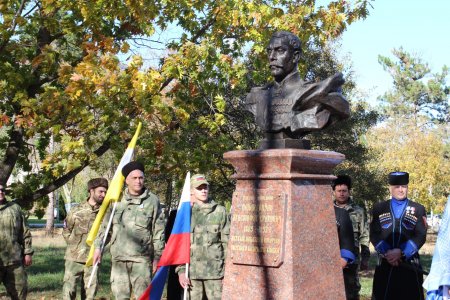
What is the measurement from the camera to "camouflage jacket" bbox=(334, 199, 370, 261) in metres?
9.39

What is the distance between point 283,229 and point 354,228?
3084 millimetres

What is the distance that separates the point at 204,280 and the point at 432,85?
55.3 meters

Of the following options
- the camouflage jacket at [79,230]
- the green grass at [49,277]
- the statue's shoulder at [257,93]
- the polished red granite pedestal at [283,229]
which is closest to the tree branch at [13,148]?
the green grass at [49,277]

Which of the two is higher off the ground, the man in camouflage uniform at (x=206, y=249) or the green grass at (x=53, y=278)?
the man in camouflage uniform at (x=206, y=249)

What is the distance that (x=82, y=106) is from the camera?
36.6 feet

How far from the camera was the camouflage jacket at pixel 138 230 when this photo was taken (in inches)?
337

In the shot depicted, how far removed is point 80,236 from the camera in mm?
10531

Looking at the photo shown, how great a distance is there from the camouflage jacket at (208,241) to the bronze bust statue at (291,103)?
1.94 m

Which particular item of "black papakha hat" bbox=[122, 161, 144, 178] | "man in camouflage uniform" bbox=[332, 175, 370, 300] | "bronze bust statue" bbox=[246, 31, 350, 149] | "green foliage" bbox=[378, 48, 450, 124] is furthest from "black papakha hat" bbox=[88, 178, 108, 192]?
"green foliage" bbox=[378, 48, 450, 124]

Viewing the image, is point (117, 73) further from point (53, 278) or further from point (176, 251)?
point (53, 278)

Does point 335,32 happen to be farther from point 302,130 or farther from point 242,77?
point 302,130

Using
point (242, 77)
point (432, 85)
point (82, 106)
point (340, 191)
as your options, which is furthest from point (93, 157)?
point (432, 85)

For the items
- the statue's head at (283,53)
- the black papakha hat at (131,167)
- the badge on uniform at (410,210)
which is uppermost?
the statue's head at (283,53)

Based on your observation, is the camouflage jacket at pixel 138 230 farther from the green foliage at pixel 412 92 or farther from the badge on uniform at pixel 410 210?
the green foliage at pixel 412 92
